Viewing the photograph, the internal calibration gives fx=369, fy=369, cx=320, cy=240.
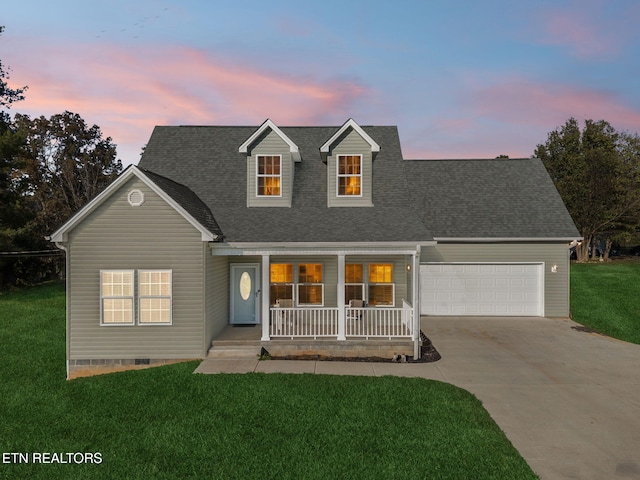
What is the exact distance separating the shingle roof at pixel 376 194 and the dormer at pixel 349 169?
399 mm

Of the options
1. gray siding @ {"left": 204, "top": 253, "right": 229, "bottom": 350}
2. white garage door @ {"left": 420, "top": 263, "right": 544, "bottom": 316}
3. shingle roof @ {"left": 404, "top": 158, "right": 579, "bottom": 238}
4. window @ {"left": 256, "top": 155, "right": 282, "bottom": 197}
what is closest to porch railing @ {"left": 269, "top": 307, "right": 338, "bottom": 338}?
gray siding @ {"left": 204, "top": 253, "right": 229, "bottom": 350}

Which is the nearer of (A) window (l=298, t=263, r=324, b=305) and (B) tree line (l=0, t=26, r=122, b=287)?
(A) window (l=298, t=263, r=324, b=305)

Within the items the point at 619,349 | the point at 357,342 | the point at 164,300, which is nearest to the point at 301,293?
the point at 357,342

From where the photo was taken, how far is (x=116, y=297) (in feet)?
34.2

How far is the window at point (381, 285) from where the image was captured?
1384cm

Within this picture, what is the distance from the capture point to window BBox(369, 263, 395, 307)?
13.8 metres

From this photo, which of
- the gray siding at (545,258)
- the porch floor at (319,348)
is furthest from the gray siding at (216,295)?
the gray siding at (545,258)

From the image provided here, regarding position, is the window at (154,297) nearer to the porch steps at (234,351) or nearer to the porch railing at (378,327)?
the porch steps at (234,351)

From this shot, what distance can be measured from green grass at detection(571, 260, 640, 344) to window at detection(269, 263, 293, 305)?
40.4 ft

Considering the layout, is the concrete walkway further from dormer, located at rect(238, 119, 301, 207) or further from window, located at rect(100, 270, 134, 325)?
dormer, located at rect(238, 119, 301, 207)

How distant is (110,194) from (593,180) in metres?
49.6

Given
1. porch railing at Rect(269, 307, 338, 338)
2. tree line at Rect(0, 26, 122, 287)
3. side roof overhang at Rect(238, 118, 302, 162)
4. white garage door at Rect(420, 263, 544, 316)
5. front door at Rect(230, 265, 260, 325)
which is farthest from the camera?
tree line at Rect(0, 26, 122, 287)

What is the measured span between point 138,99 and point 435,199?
1834 centimetres

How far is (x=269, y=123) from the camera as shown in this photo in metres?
13.6
